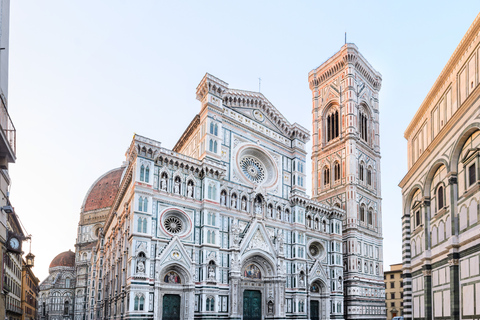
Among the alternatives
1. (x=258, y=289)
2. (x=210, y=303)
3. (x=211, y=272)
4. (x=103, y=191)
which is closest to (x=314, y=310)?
(x=258, y=289)

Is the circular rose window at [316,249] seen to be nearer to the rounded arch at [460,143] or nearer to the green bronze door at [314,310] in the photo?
the green bronze door at [314,310]

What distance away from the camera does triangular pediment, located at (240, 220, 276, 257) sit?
154ft

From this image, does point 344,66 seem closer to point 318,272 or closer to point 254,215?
point 254,215

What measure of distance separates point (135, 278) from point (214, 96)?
19737 mm

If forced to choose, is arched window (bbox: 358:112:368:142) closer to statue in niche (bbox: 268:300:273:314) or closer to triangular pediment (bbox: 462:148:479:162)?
statue in niche (bbox: 268:300:273:314)

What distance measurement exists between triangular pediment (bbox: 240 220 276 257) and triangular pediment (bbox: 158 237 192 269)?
20.9 ft

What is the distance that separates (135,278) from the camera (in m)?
38.9

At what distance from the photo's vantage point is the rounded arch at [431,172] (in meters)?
23.9

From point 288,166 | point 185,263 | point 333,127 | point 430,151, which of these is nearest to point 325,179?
point 333,127

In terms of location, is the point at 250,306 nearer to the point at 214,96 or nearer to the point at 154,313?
the point at 154,313

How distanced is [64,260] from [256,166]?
209ft

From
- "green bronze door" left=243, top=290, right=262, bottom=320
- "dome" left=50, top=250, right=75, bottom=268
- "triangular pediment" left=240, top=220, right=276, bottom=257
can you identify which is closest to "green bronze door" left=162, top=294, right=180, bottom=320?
"green bronze door" left=243, top=290, right=262, bottom=320

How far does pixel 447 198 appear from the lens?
23.1m

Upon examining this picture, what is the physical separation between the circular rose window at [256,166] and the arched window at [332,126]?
17459mm
